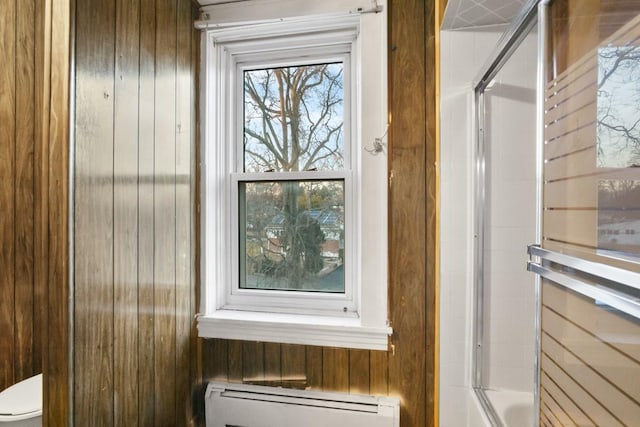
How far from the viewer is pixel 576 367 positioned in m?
0.80

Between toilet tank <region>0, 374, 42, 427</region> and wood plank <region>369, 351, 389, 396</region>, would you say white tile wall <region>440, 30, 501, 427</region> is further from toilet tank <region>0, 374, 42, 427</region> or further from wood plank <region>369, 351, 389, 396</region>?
toilet tank <region>0, 374, 42, 427</region>

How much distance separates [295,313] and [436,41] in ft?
4.31

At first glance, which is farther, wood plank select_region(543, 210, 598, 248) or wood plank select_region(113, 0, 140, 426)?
wood plank select_region(113, 0, 140, 426)

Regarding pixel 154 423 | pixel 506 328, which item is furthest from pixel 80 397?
pixel 506 328

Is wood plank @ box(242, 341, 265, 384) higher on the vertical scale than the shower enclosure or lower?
lower

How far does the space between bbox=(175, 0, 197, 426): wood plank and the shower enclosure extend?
1.21 metres

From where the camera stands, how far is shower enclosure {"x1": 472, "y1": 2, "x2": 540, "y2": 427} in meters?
1.28

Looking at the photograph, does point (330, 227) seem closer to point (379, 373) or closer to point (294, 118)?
point (294, 118)

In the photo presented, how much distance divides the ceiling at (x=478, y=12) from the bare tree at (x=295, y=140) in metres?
0.57

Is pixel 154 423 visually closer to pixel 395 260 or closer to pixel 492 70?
pixel 395 260

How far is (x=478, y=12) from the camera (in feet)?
3.79

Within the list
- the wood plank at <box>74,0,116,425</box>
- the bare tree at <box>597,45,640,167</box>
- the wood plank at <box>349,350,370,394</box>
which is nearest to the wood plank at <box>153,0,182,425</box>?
the wood plank at <box>74,0,116,425</box>

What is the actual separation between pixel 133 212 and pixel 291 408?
1.01m

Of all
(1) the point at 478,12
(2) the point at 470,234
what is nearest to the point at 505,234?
(2) the point at 470,234
